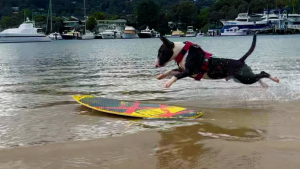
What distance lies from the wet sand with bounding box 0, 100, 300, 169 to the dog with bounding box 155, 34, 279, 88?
146cm

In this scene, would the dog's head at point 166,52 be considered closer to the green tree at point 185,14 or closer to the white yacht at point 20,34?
the white yacht at point 20,34

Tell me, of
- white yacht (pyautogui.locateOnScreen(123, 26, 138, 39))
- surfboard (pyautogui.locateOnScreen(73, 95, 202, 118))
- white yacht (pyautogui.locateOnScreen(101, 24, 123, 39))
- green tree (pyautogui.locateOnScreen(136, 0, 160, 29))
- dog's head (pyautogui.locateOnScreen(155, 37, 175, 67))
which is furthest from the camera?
green tree (pyautogui.locateOnScreen(136, 0, 160, 29))

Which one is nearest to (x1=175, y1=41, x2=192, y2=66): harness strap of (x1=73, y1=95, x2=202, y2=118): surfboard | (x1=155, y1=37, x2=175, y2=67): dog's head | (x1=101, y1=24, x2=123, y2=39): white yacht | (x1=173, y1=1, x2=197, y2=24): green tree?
(x1=155, y1=37, x2=175, y2=67): dog's head

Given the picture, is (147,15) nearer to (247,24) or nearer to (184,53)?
(247,24)

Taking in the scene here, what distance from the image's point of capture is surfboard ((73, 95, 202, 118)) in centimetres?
885

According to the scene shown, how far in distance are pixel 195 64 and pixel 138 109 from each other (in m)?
1.62

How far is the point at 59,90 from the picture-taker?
1362cm

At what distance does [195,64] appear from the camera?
9.35 m

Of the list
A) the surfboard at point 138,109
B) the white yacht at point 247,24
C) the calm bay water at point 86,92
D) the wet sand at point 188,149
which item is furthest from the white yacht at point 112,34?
the wet sand at point 188,149

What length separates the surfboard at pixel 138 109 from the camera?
885 cm

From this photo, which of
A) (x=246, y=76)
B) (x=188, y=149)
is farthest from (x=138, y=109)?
(x=188, y=149)

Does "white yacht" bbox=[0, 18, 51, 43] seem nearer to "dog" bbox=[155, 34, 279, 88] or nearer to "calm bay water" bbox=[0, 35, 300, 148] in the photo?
"calm bay water" bbox=[0, 35, 300, 148]

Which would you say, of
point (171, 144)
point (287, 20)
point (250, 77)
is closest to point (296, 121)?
point (250, 77)

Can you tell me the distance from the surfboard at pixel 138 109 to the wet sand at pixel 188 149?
0.58 m
